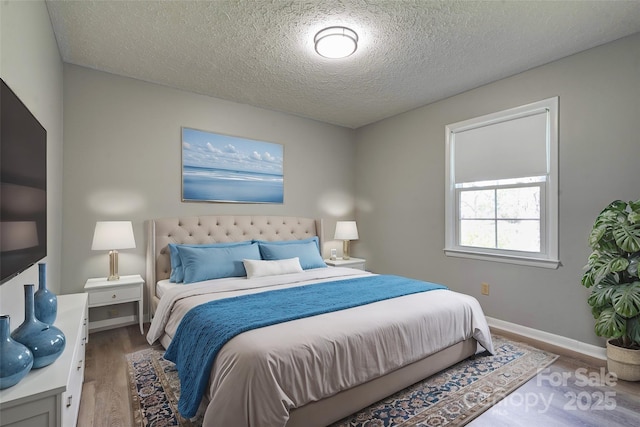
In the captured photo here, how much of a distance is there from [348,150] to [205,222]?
2.62 m

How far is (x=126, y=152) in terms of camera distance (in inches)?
131

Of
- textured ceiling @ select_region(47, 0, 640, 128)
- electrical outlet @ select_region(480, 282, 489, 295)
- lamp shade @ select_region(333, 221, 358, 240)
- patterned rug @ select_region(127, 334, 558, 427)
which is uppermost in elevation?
textured ceiling @ select_region(47, 0, 640, 128)

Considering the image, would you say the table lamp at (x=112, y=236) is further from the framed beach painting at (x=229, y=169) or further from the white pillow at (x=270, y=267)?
the white pillow at (x=270, y=267)

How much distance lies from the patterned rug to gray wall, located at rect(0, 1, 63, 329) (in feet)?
2.97

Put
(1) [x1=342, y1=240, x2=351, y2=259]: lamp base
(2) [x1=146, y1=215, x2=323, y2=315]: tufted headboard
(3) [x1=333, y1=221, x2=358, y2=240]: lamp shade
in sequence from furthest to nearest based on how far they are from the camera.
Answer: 1. (1) [x1=342, y1=240, x2=351, y2=259]: lamp base
2. (3) [x1=333, y1=221, x2=358, y2=240]: lamp shade
3. (2) [x1=146, y1=215, x2=323, y2=315]: tufted headboard

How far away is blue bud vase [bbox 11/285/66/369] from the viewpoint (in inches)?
48.7

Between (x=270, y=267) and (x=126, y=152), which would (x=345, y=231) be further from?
(x=126, y=152)

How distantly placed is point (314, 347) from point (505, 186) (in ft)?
9.19

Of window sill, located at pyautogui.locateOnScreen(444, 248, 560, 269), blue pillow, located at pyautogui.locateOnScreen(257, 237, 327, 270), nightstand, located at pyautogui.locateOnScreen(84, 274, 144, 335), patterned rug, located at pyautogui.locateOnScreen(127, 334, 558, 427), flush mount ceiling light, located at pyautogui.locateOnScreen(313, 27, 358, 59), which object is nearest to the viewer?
patterned rug, located at pyautogui.locateOnScreen(127, 334, 558, 427)

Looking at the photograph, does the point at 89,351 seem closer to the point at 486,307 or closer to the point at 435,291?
the point at 435,291

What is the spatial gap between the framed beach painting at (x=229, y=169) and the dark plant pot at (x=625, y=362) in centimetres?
361

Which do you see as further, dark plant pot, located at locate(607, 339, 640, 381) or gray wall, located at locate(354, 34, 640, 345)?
gray wall, located at locate(354, 34, 640, 345)

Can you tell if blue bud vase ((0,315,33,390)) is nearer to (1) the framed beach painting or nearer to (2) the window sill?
(1) the framed beach painting

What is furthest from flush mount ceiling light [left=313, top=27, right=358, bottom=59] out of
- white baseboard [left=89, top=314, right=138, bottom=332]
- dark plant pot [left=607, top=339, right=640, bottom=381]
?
white baseboard [left=89, top=314, right=138, bottom=332]
